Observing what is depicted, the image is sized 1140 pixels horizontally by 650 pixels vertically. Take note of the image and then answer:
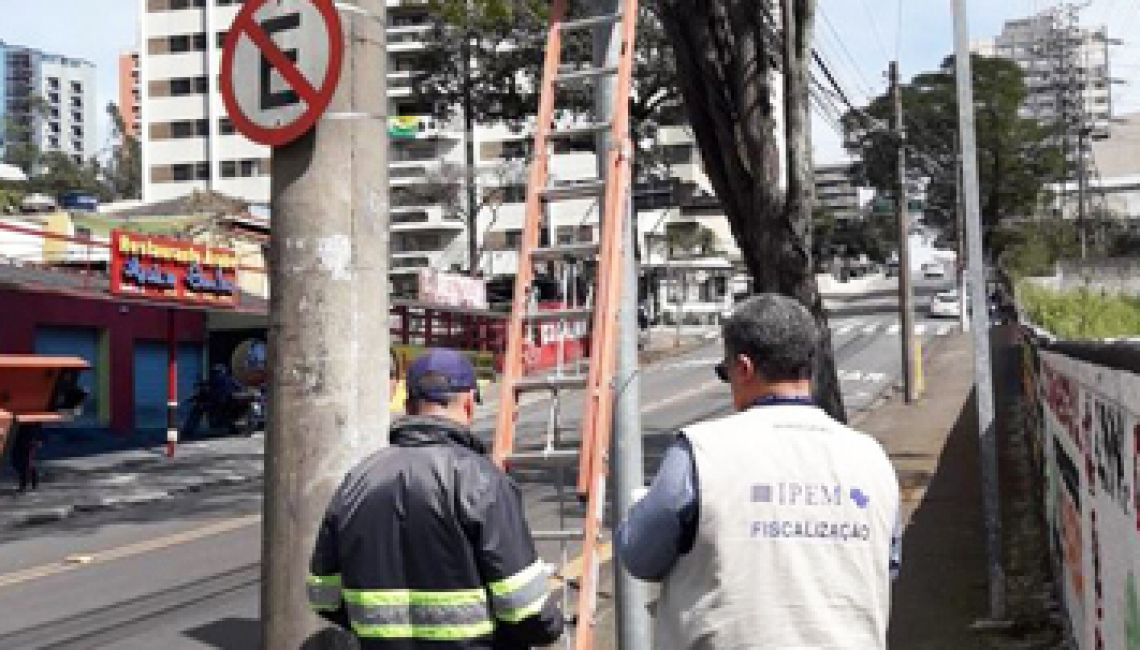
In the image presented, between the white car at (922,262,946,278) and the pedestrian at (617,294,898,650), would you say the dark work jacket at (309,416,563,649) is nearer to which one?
the pedestrian at (617,294,898,650)

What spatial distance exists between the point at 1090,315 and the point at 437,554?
8.94 meters

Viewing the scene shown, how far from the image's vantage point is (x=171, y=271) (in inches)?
911

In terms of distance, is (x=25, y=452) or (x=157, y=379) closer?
(x=25, y=452)

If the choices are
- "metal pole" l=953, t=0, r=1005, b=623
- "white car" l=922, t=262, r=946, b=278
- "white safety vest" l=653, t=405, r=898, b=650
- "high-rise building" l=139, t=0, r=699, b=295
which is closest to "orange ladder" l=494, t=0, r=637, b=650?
"white safety vest" l=653, t=405, r=898, b=650

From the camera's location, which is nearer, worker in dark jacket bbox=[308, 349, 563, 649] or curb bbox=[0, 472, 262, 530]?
worker in dark jacket bbox=[308, 349, 563, 649]

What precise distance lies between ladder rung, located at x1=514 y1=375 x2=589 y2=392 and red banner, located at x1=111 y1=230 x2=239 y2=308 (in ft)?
55.8

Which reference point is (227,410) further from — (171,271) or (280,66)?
(280,66)

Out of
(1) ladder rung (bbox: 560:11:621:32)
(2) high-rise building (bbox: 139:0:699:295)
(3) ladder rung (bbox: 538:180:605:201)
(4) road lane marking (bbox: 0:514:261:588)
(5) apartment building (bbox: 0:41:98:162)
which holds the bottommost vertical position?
(4) road lane marking (bbox: 0:514:261:588)

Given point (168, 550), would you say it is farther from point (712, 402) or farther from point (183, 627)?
point (712, 402)


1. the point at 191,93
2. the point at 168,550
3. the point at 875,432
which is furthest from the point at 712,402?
the point at 191,93

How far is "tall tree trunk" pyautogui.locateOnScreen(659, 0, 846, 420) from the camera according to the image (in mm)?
11625

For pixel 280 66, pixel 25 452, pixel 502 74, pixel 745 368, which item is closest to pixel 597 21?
pixel 280 66

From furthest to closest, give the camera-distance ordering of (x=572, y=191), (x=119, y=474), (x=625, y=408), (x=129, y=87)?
(x=129, y=87) → (x=119, y=474) → (x=572, y=191) → (x=625, y=408)

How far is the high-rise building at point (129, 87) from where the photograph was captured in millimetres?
154750
